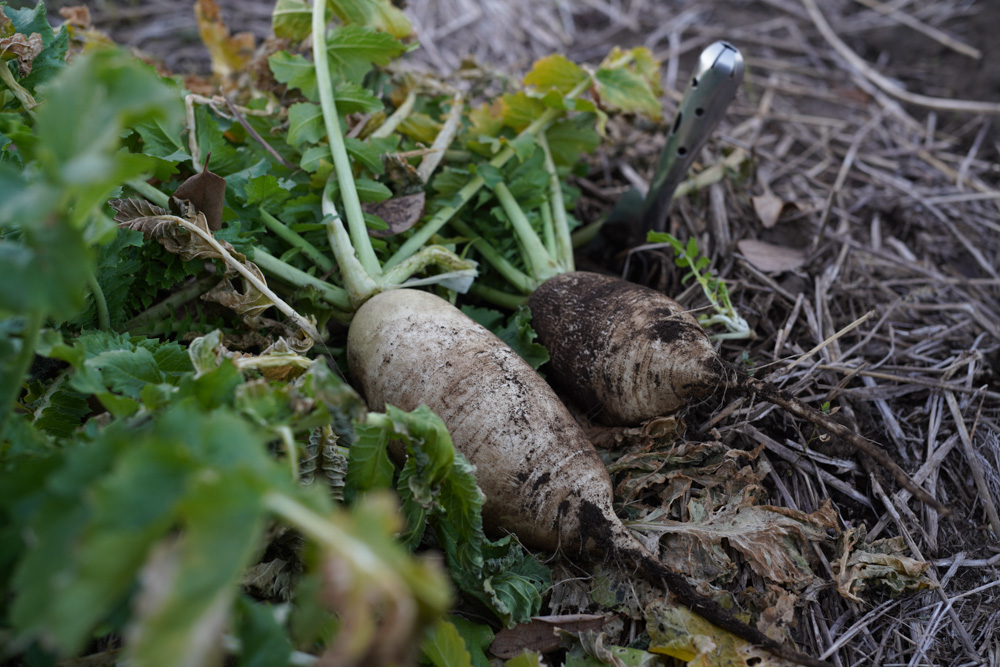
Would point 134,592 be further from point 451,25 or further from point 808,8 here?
point 808,8

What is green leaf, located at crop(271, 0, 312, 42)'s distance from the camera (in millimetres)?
2449

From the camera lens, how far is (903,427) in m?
2.12

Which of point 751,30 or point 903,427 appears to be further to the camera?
point 751,30

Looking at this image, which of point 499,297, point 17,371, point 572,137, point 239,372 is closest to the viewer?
point 17,371

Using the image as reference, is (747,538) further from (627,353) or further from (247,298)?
(247,298)

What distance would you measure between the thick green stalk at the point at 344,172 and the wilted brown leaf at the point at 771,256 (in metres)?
1.54

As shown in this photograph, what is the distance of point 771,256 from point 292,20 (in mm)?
2188

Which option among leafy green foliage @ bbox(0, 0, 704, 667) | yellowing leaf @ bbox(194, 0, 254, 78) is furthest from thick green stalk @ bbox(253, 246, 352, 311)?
yellowing leaf @ bbox(194, 0, 254, 78)

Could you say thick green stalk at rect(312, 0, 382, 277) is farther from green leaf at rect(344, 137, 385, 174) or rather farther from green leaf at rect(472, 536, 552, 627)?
green leaf at rect(472, 536, 552, 627)

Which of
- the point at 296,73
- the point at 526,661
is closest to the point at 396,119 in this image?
the point at 296,73

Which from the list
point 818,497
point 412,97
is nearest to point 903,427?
point 818,497

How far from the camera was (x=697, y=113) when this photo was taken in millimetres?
2180

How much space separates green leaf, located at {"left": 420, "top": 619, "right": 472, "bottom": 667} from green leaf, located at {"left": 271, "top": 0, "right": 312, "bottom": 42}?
2273mm

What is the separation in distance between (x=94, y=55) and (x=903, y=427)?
2.41m
